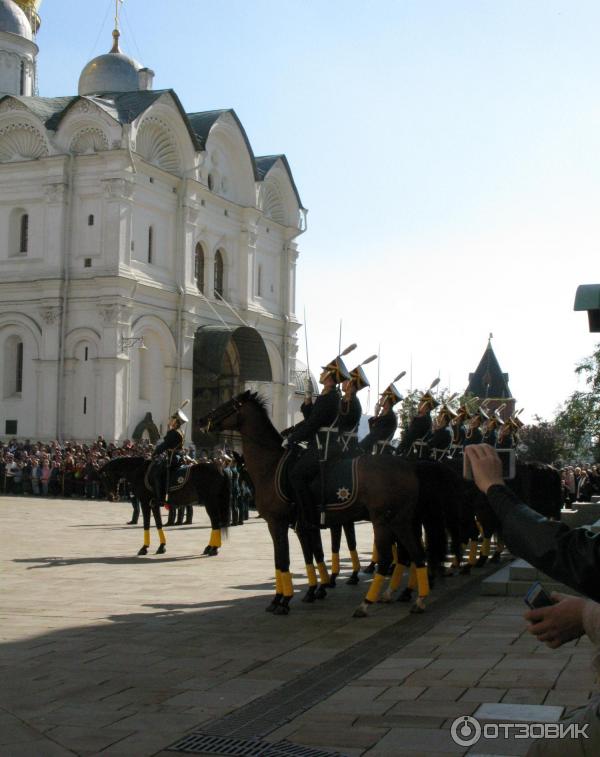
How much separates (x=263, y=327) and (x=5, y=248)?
13800mm

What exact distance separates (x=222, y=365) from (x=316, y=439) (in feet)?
120

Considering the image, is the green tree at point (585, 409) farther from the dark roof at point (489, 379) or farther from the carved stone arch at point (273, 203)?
the dark roof at point (489, 379)

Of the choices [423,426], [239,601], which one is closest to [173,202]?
[423,426]

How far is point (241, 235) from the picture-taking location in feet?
172

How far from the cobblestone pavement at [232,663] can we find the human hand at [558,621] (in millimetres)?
2738

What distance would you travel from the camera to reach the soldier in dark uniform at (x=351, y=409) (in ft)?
39.8

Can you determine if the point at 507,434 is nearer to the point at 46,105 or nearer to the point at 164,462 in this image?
the point at 164,462

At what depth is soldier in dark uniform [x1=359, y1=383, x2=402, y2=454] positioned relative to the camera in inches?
527

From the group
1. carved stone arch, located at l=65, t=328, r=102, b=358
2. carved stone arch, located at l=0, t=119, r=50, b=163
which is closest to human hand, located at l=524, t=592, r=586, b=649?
carved stone arch, located at l=65, t=328, r=102, b=358

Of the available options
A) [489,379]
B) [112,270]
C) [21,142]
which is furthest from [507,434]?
[489,379]

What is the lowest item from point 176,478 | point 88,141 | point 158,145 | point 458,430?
point 176,478

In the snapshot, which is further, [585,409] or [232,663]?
[585,409]

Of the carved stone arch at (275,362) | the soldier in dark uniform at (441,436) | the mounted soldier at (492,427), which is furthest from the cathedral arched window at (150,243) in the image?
the soldier in dark uniform at (441,436)

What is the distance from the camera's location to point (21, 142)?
1793 inches
